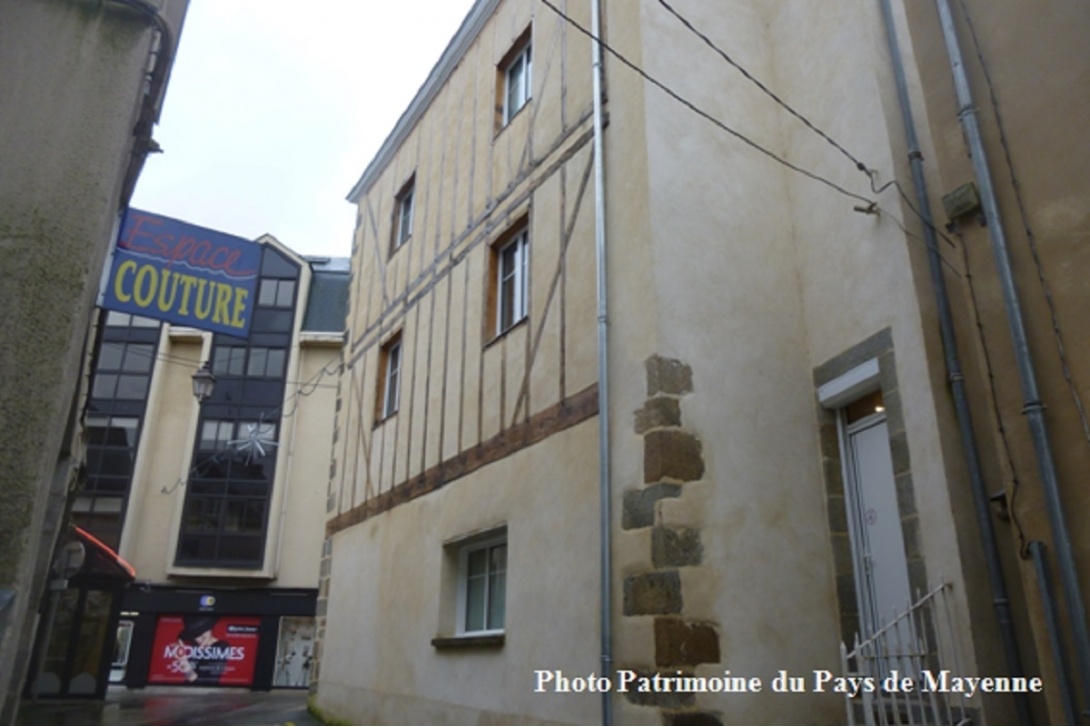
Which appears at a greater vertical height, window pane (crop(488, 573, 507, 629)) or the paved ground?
window pane (crop(488, 573, 507, 629))

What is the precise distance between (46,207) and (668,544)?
3482 millimetres

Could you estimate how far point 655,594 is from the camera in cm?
484

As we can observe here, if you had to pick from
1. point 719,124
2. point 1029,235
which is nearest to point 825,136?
point 719,124

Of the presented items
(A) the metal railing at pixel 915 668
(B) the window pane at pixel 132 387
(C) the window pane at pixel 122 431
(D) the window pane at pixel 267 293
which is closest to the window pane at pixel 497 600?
(A) the metal railing at pixel 915 668

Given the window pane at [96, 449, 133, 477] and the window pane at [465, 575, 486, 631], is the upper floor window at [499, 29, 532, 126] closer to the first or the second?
the window pane at [465, 575, 486, 631]

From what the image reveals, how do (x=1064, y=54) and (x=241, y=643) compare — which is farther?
(x=241, y=643)

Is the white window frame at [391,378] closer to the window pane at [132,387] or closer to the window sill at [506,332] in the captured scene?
the window sill at [506,332]

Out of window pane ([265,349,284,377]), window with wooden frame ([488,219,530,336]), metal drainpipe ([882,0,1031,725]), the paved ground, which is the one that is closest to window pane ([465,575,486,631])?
window with wooden frame ([488,219,530,336])

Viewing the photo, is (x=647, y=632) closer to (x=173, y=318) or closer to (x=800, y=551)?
(x=800, y=551)

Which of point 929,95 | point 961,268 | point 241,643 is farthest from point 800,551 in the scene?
point 241,643

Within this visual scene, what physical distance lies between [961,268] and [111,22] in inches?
166

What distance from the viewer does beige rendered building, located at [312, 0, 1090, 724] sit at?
414 cm

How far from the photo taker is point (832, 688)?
5035 millimetres

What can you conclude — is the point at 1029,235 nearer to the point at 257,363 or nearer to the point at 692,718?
the point at 692,718
